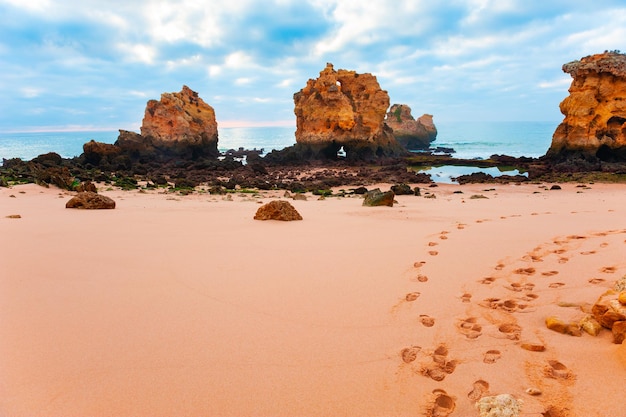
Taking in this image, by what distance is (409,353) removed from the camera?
2.03 m

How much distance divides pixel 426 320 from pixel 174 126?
Answer: 3402 cm

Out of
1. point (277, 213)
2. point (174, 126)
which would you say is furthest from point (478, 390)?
point (174, 126)

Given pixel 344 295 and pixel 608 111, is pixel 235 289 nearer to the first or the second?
pixel 344 295

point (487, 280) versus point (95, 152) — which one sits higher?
point (95, 152)

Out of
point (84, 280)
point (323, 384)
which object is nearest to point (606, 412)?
point (323, 384)

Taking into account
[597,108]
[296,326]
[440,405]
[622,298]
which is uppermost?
[597,108]

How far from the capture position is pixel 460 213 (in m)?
6.98

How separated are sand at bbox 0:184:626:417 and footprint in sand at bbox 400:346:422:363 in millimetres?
10

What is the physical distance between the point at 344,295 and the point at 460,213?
4.91 meters

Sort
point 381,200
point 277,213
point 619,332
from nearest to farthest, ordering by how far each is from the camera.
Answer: point 619,332
point 277,213
point 381,200

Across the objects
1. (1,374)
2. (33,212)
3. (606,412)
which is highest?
(33,212)

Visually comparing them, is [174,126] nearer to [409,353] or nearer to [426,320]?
[426,320]

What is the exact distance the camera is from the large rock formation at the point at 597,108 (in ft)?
84.0

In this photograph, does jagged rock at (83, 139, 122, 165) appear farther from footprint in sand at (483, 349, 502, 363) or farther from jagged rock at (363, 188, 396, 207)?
footprint in sand at (483, 349, 502, 363)
